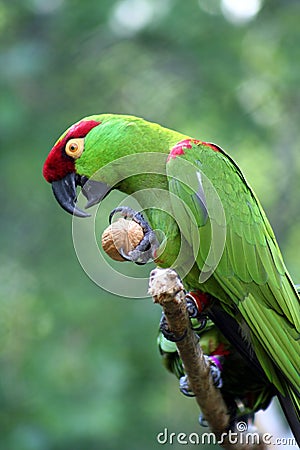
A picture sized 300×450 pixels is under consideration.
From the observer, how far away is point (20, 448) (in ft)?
15.7

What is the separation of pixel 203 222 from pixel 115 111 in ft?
12.9

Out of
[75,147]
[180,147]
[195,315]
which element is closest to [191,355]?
[195,315]

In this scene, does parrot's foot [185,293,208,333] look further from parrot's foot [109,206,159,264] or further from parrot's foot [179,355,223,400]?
parrot's foot [109,206,159,264]

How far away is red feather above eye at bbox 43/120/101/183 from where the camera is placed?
2.51 meters

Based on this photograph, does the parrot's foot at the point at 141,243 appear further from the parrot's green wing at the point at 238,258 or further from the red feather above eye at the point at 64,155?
the red feather above eye at the point at 64,155

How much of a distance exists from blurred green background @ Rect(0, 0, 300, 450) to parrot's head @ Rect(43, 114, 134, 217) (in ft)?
9.48

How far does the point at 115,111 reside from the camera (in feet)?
20.2

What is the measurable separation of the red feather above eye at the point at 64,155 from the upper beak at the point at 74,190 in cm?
3

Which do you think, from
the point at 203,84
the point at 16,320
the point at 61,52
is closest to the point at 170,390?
the point at 16,320

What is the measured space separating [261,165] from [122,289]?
3.94 m

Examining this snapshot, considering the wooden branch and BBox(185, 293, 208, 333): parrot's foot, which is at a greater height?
BBox(185, 293, 208, 333): parrot's foot

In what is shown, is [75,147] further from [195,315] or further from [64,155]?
[195,315]

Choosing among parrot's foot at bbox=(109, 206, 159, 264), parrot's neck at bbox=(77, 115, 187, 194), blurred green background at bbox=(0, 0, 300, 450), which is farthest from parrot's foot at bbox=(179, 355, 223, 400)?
blurred green background at bbox=(0, 0, 300, 450)

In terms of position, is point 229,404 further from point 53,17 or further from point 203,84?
point 53,17
